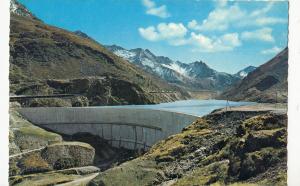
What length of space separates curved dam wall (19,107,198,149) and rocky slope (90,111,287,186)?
10648mm

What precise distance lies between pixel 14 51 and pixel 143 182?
35.5 m

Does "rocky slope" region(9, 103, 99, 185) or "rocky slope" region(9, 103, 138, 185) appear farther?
"rocky slope" region(9, 103, 99, 185)

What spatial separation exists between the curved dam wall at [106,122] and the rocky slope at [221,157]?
419 inches

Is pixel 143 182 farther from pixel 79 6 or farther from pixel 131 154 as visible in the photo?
pixel 131 154

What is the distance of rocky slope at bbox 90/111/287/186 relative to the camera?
9.91 meters

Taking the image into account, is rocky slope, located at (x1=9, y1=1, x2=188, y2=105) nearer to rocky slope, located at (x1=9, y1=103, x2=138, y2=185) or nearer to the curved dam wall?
the curved dam wall

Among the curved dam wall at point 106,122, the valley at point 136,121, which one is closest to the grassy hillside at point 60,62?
the valley at point 136,121

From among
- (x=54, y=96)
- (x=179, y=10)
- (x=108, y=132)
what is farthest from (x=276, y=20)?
(x=54, y=96)

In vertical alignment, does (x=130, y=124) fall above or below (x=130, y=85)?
below

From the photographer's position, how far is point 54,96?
3375 cm

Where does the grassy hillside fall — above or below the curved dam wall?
above

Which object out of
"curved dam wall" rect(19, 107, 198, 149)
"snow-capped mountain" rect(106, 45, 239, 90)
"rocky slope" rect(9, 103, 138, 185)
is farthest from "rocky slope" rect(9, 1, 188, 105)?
"rocky slope" rect(9, 103, 138, 185)

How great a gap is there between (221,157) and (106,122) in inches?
740

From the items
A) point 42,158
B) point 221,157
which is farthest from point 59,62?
point 221,157
